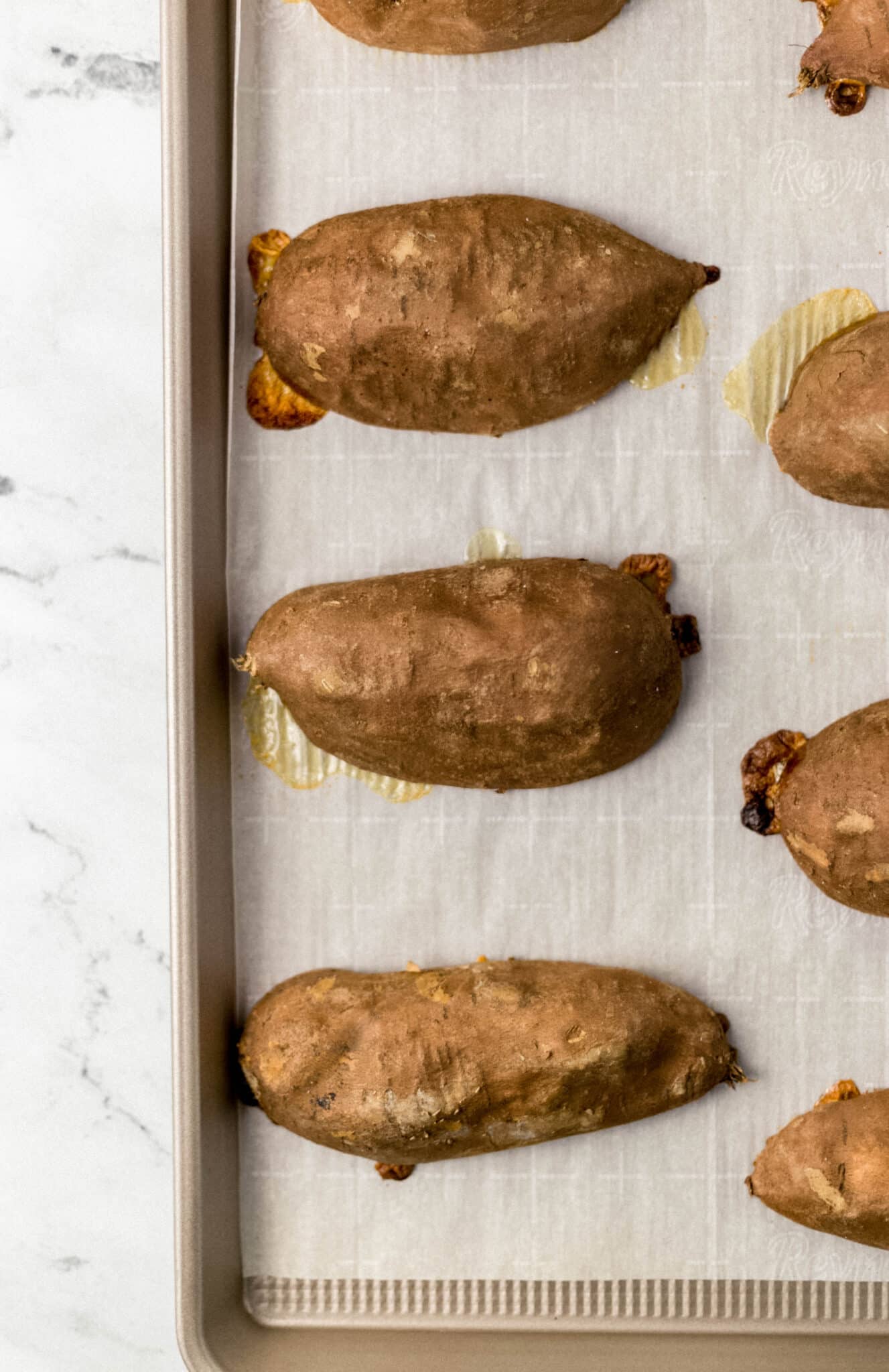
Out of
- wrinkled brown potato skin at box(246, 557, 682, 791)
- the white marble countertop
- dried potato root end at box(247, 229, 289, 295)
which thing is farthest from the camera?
the white marble countertop

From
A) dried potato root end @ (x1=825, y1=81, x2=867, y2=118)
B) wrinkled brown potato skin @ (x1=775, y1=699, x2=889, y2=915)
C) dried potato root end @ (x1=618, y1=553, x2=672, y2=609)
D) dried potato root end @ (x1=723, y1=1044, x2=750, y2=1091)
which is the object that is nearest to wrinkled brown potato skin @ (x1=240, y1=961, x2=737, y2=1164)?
dried potato root end @ (x1=723, y1=1044, x2=750, y2=1091)

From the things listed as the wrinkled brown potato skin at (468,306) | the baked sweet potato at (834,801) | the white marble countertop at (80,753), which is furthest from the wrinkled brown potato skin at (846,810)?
the white marble countertop at (80,753)

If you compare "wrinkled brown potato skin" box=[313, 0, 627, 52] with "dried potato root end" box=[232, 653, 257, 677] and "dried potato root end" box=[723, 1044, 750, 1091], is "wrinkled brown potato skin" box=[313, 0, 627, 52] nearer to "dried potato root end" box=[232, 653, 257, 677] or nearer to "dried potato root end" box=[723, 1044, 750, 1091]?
"dried potato root end" box=[232, 653, 257, 677]

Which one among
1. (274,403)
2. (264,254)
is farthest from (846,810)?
(264,254)

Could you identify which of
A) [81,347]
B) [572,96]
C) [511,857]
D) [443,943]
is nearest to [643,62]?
[572,96]

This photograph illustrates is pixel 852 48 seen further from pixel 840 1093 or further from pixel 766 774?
pixel 840 1093
